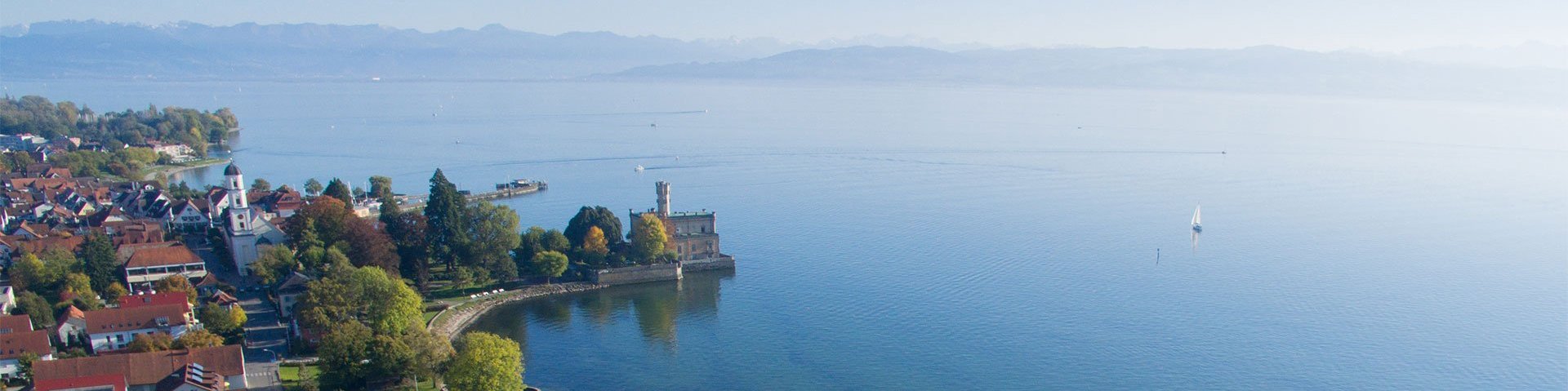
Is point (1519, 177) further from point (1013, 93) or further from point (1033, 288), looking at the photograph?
point (1013, 93)

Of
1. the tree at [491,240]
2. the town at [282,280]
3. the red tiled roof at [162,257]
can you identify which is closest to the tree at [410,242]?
the town at [282,280]

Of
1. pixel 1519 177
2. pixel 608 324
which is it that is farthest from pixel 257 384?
pixel 1519 177

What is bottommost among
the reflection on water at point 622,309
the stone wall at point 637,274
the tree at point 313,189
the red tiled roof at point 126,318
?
the reflection on water at point 622,309

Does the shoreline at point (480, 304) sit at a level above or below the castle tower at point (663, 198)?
below

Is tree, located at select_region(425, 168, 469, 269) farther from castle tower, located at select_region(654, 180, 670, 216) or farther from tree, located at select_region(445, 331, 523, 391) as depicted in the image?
tree, located at select_region(445, 331, 523, 391)

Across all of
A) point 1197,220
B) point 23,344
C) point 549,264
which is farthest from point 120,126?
point 1197,220

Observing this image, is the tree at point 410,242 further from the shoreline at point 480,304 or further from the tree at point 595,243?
the tree at point 595,243

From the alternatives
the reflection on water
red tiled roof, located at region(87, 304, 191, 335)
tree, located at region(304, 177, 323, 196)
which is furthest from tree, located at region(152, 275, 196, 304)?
tree, located at region(304, 177, 323, 196)
